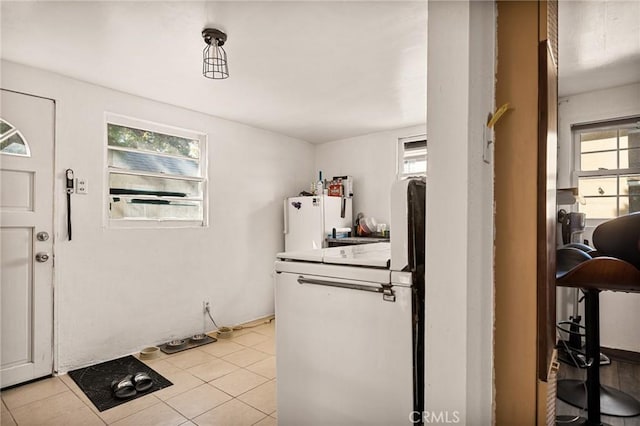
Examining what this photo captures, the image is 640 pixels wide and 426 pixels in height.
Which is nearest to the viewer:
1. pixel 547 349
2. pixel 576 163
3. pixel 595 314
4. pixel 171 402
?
pixel 547 349

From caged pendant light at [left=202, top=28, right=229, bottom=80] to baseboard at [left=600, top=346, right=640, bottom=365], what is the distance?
3.92m

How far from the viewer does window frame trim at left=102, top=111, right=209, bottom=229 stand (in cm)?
298

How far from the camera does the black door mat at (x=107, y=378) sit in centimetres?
230

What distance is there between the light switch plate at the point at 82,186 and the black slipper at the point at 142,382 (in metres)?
1.55

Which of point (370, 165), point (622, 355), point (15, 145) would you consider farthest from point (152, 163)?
point (622, 355)

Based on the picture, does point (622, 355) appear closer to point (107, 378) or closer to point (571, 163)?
point (571, 163)

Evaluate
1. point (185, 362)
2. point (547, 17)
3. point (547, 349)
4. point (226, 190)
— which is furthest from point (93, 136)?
point (547, 349)

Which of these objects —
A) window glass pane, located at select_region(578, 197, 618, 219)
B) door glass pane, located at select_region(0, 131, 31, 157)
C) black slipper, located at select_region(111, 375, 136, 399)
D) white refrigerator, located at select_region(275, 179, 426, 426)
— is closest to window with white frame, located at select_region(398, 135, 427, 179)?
A: window glass pane, located at select_region(578, 197, 618, 219)

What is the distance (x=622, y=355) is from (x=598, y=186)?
1496mm

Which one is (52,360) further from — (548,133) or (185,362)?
(548,133)

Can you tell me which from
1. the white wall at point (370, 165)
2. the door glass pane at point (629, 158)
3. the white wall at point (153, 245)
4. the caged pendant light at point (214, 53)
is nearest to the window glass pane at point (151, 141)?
the white wall at point (153, 245)

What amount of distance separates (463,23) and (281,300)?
1.36 meters

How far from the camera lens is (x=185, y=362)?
293cm

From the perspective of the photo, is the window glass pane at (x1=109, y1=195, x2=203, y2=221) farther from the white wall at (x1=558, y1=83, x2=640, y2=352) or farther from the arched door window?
the white wall at (x1=558, y1=83, x2=640, y2=352)
